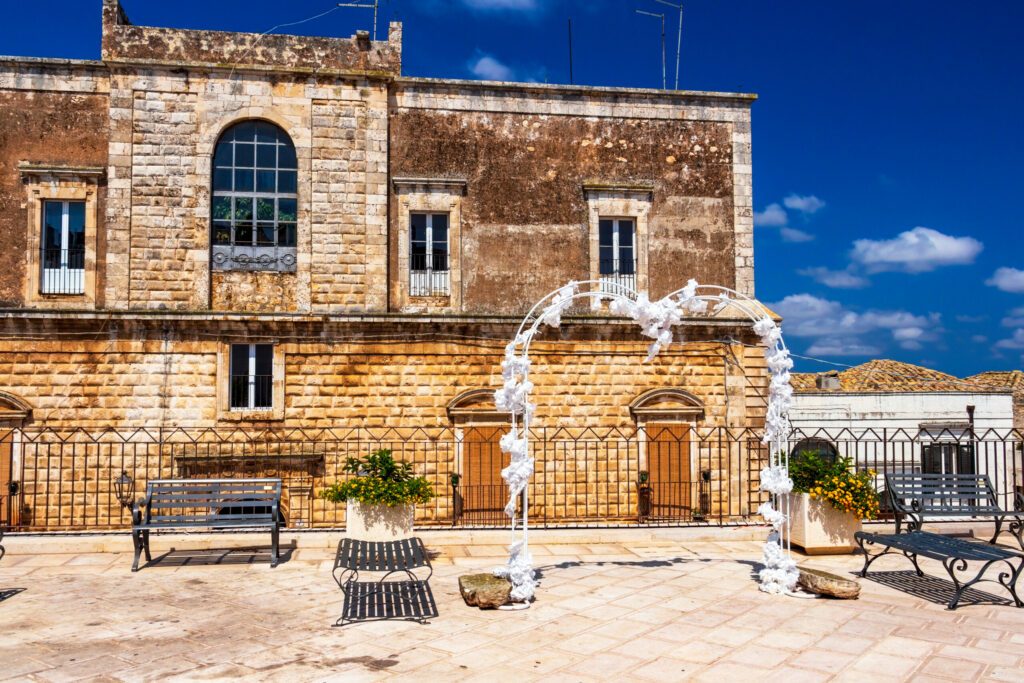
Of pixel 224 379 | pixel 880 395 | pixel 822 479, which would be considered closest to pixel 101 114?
pixel 224 379

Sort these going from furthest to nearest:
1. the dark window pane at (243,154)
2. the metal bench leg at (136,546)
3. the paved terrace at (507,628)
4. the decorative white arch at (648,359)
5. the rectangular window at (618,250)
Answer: the rectangular window at (618,250) < the dark window pane at (243,154) < the metal bench leg at (136,546) < the decorative white arch at (648,359) < the paved terrace at (507,628)

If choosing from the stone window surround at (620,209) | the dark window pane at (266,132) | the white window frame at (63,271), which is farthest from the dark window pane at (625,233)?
the white window frame at (63,271)

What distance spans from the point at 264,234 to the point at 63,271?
3831mm

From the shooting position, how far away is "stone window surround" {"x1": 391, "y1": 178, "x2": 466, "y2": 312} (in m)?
16.4

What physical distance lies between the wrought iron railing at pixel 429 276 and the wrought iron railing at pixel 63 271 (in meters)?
6.32

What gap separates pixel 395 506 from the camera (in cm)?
964

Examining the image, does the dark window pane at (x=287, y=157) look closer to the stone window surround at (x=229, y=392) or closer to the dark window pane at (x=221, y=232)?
the dark window pane at (x=221, y=232)

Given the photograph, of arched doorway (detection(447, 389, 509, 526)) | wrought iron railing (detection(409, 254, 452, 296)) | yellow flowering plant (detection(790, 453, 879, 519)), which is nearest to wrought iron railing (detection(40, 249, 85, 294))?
wrought iron railing (detection(409, 254, 452, 296))

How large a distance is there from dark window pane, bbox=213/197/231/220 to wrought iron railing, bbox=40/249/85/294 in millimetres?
2586

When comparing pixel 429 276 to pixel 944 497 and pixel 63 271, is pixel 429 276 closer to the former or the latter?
pixel 63 271

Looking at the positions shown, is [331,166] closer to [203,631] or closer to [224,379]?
[224,379]

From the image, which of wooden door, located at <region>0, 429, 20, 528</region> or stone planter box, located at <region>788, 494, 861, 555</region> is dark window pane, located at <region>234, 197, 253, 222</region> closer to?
wooden door, located at <region>0, 429, 20, 528</region>

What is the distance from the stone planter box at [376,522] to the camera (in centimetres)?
962

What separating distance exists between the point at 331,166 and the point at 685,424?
894cm
